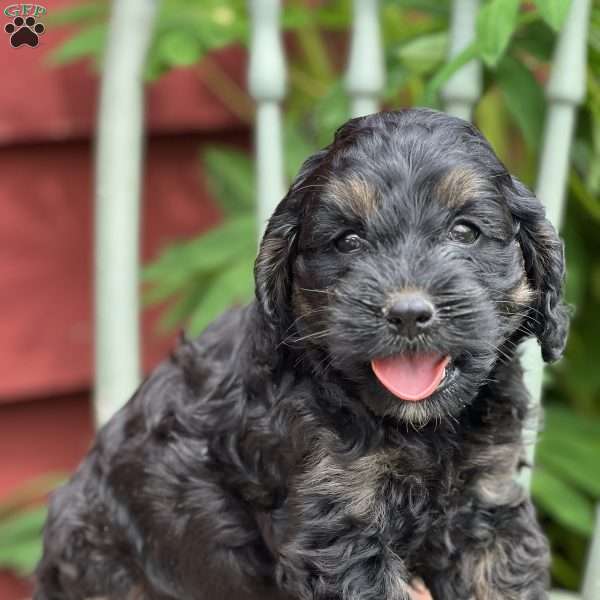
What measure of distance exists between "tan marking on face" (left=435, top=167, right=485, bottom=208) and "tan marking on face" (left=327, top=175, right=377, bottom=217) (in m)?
0.11

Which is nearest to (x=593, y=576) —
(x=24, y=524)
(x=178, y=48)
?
(x=178, y=48)

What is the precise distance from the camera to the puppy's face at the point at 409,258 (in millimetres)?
1895

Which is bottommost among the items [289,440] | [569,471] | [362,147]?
[569,471]

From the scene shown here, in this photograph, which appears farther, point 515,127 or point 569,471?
point 515,127

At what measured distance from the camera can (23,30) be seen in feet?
10.4

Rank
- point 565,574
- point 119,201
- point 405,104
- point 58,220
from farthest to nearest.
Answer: point 58,220 → point 405,104 → point 565,574 → point 119,201

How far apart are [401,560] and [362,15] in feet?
4.36

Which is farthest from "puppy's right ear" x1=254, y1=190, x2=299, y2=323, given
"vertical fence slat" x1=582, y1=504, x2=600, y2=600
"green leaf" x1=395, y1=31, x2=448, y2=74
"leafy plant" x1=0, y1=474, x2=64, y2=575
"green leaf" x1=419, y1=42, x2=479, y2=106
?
"leafy plant" x1=0, y1=474, x2=64, y2=575

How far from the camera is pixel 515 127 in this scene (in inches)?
158

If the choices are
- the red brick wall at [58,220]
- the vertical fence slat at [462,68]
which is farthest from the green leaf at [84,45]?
the vertical fence slat at [462,68]

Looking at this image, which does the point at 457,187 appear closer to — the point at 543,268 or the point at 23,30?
the point at 543,268

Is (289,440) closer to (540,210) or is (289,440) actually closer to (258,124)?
(540,210)

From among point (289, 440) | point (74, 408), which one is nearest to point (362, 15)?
point (289, 440)

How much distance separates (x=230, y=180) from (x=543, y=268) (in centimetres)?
199
